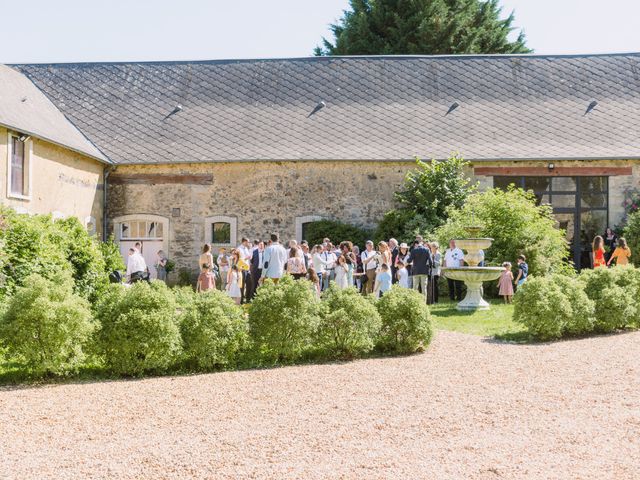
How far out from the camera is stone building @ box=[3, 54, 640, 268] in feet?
67.4

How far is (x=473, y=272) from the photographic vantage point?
13844mm

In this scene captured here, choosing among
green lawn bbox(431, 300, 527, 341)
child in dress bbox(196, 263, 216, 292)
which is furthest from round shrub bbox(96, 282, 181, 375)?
child in dress bbox(196, 263, 216, 292)

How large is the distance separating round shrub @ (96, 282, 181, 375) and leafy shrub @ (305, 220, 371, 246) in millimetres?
11648

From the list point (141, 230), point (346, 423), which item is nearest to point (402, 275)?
point (346, 423)

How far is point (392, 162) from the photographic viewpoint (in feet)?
67.4

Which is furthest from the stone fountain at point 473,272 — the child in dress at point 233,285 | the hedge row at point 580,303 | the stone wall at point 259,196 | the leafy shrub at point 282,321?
the stone wall at point 259,196

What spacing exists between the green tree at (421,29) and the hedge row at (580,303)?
2207 cm

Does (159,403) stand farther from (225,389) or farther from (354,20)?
(354,20)

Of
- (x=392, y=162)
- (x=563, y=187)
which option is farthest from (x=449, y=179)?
(x=563, y=187)

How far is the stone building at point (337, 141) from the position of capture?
20.5 meters

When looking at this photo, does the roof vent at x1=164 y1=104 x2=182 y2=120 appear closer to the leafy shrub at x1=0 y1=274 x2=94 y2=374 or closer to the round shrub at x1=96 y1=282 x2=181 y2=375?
the round shrub at x1=96 y1=282 x2=181 y2=375

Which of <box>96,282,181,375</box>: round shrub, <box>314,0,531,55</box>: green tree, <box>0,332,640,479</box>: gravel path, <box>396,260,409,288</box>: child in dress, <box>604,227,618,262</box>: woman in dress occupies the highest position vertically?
<box>314,0,531,55</box>: green tree

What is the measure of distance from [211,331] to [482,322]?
5.44 metres

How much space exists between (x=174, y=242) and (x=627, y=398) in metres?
15.5
